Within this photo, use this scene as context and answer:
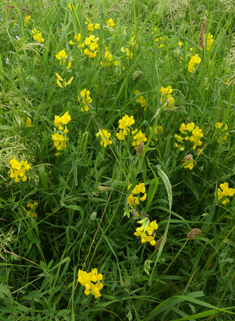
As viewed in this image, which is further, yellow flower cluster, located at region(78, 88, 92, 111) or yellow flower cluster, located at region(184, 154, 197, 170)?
yellow flower cluster, located at region(78, 88, 92, 111)

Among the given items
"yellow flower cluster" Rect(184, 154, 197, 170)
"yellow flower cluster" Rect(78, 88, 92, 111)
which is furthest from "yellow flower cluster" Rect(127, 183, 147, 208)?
"yellow flower cluster" Rect(78, 88, 92, 111)

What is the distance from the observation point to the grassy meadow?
1237mm

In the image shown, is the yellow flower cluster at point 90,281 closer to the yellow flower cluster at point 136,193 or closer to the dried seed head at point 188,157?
the yellow flower cluster at point 136,193

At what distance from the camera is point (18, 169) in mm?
1316

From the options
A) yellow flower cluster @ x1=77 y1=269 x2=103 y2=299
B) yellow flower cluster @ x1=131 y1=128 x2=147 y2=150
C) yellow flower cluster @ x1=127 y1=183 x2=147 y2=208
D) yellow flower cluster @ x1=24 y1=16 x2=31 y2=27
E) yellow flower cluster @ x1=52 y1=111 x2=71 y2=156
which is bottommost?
yellow flower cluster @ x1=77 y1=269 x2=103 y2=299

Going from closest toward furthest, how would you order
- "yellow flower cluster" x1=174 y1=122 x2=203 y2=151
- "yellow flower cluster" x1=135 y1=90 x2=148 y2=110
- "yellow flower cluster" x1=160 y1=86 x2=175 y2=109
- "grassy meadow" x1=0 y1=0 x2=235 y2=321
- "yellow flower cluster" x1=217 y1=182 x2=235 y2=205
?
"grassy meadow" x1=0 y1=0 x2=235 y2=321, "yellow flower cluster" x1=217 y1=182 x2=235 y2=205, "yellow flower cluster" x1=174 y1=122 x2=203 y2=151, "yellow flower cluster" x1=160 y1=86 x2=175 y2=109, "yellow flower cluster" x1=135 y1=90 x2=148 y2=110

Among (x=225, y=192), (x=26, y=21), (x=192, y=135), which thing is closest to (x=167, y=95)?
(x=192, y=135)

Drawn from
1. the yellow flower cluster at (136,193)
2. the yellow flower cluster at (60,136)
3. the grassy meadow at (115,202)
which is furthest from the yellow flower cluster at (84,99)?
the yellow flower cluster at (136,193)

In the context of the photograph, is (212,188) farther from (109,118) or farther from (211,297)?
(109,118)

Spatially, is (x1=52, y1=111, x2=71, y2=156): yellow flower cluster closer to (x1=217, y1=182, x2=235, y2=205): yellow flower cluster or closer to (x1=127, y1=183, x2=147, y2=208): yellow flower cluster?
(x1=127, y1=183, x2=147, y2=208): yellow flower cluster

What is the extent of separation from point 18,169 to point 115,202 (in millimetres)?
438

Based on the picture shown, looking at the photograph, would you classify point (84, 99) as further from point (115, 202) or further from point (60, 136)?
point (115, 202)

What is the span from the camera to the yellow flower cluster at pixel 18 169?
1.31 metres

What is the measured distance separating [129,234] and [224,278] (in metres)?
0.44
